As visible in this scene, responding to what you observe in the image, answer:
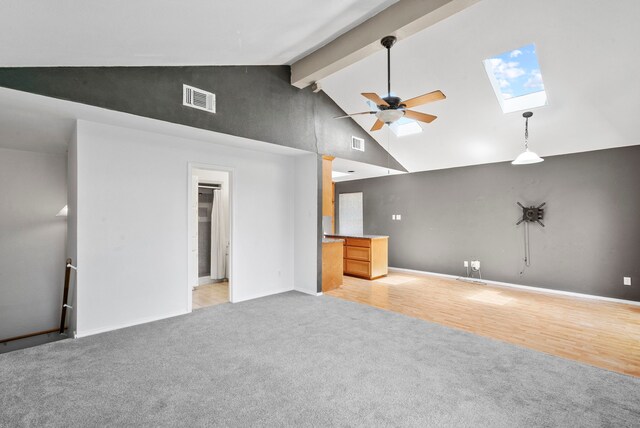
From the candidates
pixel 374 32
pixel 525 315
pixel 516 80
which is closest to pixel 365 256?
pixel 525 315

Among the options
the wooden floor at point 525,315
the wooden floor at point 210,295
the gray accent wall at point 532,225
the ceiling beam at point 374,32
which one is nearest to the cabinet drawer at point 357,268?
the wooden floor at point 525,315

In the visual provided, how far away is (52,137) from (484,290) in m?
7.11

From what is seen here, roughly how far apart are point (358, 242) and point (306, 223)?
1.74 metres

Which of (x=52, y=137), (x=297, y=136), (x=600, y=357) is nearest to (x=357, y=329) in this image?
(x=600, y=357)

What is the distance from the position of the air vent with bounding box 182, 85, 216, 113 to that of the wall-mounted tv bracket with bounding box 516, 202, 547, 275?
18.5ft

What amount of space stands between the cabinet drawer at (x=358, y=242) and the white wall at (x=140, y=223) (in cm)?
→ 251

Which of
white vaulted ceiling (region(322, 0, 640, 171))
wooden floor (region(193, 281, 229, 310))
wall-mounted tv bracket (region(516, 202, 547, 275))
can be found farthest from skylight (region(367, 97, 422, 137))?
wooden floor (region(193, 281, 229, 310))

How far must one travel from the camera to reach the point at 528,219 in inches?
221

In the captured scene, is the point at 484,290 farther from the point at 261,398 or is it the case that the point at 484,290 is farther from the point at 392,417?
the point at 261,398

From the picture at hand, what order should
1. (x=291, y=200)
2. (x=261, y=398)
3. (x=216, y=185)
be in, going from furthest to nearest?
1. (x=216, y=185)
2. (x=291, y=200)
3. (x=261, y=398)

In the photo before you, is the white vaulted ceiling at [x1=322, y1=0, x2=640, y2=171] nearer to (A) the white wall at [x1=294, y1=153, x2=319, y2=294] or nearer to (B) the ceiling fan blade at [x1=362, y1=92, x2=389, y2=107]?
(B) the ceiling fan blade at [x1=362, y1=92, x2=389, y2=107]

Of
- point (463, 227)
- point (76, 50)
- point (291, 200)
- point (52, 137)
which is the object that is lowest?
point (463, 227)

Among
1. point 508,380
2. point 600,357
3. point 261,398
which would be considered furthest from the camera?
point 600,357

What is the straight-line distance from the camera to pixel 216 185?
620 centimetres
